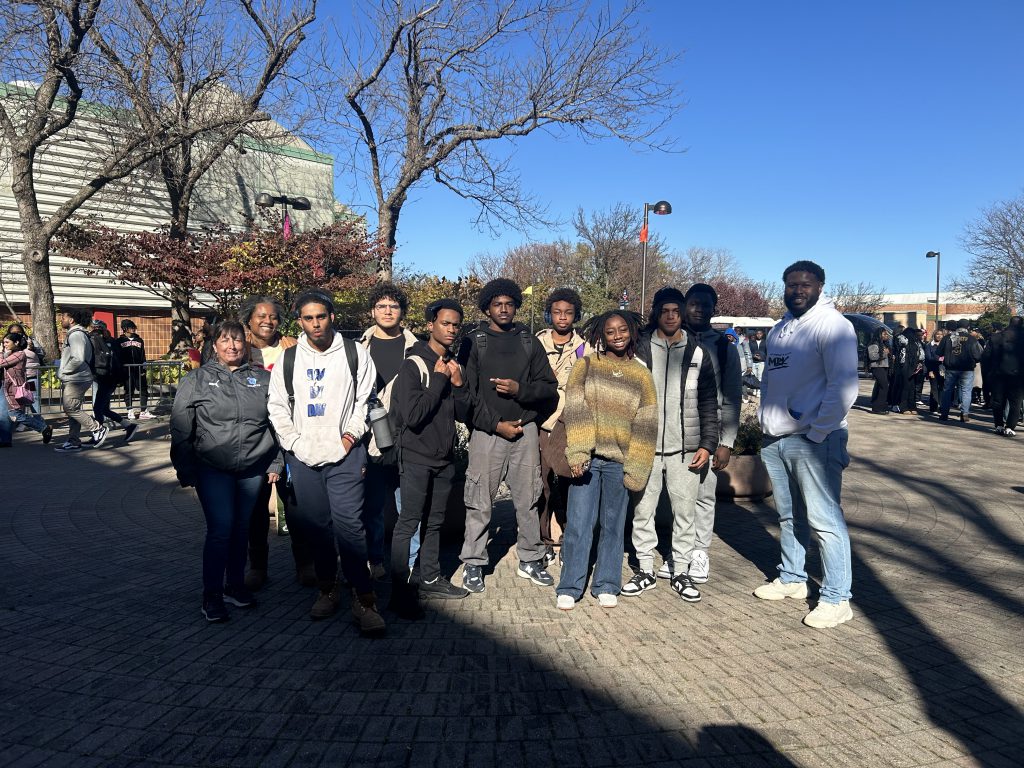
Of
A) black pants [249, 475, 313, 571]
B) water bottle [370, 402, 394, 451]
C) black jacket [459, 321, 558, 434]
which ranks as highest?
black jacket [459, 321, 558, 434]

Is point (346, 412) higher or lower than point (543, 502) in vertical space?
higher

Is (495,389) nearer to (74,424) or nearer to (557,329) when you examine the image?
(557,329)

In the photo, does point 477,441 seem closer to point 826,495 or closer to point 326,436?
point 326,436

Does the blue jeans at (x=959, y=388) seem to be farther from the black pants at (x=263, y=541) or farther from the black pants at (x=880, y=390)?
the black pants at (x=263, y=541)

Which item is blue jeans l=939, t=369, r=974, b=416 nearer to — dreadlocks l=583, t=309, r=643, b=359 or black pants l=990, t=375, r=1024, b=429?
black pants l=990, t=375, r=1024, b=429

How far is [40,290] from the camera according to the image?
13477 millimetres

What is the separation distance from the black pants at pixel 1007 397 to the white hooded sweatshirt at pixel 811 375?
382 inches

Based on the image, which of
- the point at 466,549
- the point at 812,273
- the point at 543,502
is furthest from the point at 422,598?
the point at 812,273

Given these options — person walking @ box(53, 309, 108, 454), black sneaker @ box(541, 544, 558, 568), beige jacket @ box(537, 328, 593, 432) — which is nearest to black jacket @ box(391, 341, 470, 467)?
beige jacket @ box(537, 328, 593, 432)

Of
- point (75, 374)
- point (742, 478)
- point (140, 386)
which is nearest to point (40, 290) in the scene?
point (140, 386)

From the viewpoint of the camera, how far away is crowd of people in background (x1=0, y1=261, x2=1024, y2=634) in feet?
12.5

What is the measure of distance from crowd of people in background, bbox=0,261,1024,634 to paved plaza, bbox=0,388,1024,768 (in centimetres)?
28

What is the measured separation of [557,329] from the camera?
5.11 metres

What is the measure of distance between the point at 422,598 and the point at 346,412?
4.60 ft
